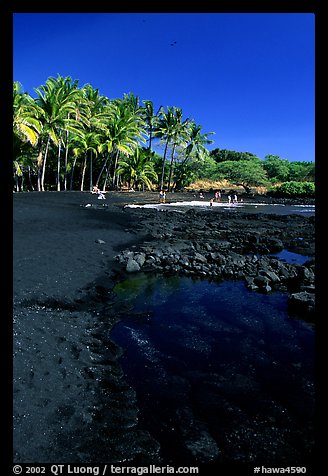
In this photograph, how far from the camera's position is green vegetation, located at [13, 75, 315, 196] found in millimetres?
34219

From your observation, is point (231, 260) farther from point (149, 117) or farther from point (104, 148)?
point (149, 117)

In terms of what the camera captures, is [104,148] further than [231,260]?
Yes

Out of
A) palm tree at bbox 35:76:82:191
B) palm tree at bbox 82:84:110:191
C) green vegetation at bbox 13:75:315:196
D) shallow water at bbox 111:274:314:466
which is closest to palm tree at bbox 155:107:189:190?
green vegetation at bbox 13:75:315:196

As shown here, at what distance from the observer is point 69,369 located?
193 inches

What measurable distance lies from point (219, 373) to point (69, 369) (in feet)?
9.20

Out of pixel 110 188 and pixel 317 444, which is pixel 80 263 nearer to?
pixel 317 444

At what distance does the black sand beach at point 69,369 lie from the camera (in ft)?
11.6

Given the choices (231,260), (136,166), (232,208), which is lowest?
(231,260)

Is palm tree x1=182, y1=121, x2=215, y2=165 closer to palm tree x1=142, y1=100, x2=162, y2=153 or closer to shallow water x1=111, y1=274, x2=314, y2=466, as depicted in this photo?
palm tree x1=142, y1=100, x2=162, y2=153

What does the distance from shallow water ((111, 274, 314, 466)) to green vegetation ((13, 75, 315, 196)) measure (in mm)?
25844

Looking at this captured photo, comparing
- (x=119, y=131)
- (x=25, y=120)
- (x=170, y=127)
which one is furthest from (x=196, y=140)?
(x=25, y=120)

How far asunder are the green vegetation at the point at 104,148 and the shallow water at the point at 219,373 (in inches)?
1017

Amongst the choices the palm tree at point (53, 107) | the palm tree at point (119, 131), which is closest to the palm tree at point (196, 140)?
the palm tree at point (119, 131)
